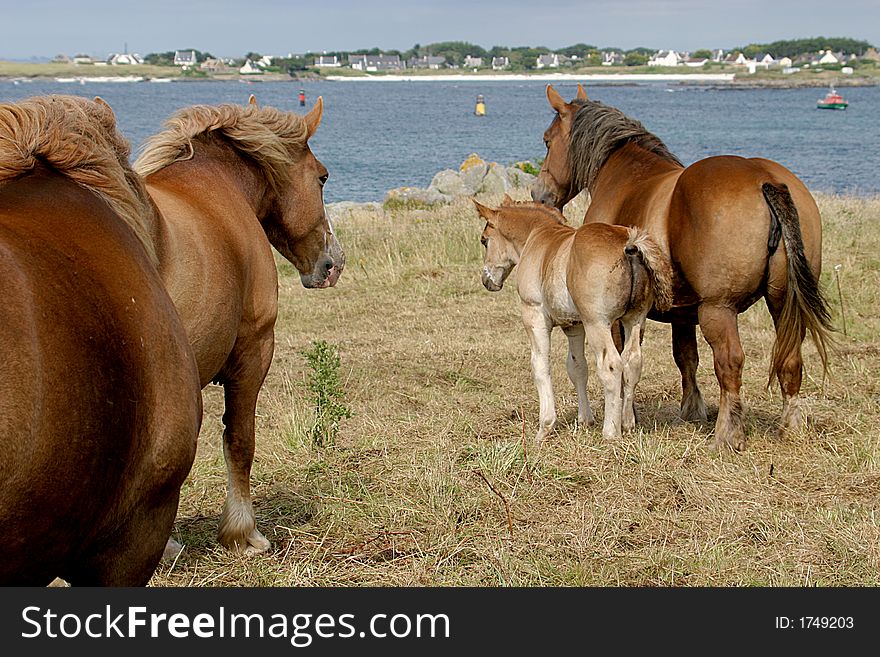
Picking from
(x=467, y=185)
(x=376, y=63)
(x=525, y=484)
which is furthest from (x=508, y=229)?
(x=376, y=63)

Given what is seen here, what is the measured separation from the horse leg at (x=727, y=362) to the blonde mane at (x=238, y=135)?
246cm

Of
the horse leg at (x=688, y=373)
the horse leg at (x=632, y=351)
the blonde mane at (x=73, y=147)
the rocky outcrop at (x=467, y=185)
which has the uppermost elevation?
the blonde mane at (x=73, y=147)

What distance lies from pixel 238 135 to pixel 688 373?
11.0 feet

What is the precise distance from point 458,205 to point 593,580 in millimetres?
12776

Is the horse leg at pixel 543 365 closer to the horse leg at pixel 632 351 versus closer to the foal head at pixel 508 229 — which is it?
the horse leg at pixel 632 351

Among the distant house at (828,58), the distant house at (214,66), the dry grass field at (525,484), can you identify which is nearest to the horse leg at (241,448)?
the dry grass field at (525,484)

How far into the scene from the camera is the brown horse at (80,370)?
5.45ft

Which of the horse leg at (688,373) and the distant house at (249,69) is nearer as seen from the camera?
the horse leg at (688,373)

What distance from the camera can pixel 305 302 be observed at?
9.85 m

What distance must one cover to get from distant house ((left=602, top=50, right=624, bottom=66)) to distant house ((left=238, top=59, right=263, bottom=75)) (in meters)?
57.4

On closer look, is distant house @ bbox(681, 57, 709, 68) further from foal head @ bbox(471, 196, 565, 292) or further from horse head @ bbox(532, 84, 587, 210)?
foal head @ bbox(471, 196, 565, 292)

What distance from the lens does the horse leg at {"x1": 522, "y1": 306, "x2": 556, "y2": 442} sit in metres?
5.54

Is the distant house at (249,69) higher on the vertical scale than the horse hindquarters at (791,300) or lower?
lower

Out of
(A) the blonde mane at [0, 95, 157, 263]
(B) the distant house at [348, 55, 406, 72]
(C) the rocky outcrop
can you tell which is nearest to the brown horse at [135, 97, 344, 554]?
(A) the blonde mane at [0, 95, 157, 263]
